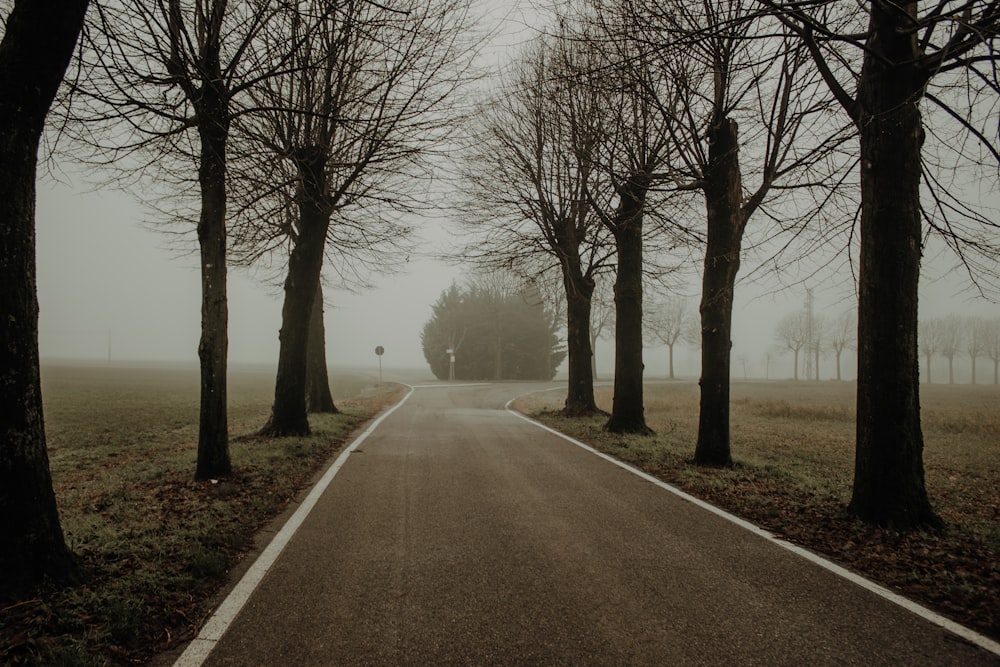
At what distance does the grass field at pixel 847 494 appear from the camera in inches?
152

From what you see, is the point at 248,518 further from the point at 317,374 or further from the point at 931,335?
the point at 931,335

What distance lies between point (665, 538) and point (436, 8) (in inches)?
311

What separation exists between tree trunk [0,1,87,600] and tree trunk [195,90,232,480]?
3274 millimetres

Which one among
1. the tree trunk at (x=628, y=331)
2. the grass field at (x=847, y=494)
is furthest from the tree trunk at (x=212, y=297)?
the tree trunk at (x=628, y=331)

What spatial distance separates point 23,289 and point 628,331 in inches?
414

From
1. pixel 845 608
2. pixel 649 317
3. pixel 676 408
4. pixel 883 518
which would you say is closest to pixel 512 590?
pixel 845 608

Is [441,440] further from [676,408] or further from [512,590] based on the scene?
[676,408]

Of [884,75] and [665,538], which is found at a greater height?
[884,75]

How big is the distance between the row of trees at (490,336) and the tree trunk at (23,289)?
1738 inches

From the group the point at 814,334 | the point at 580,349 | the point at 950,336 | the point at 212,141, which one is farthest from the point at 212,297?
the point at 950,336

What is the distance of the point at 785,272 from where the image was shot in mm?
6996

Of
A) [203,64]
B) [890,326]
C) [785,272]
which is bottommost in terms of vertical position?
[890,326]

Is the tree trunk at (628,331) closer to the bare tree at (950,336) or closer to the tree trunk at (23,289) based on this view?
the tree trunk at (23,289)

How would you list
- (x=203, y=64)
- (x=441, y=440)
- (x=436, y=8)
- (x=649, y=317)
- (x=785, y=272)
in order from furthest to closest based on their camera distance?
(x=649, y=317)
(x=441, y=440)
(x=436, y=8)
(x=785, y=272)
(x=203, y=64)
